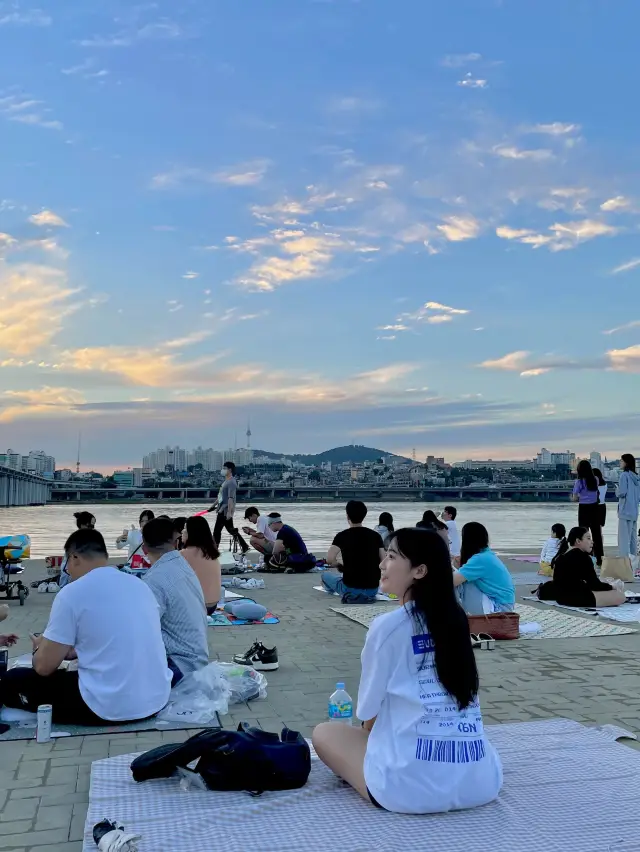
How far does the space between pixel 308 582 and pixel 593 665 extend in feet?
21.7

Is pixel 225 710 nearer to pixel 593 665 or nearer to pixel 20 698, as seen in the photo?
pixel 20 698

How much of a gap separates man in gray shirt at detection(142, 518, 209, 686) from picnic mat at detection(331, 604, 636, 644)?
11.5ft

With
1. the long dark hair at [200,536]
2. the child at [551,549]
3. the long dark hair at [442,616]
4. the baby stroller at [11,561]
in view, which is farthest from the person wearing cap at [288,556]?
the long dark hair at [442,616]

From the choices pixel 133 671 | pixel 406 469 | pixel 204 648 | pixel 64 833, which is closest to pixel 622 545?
pixel 204 648

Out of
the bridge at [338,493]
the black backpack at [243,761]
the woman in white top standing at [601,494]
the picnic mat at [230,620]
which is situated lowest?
the bridge at [338,493]

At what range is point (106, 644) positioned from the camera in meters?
4.66

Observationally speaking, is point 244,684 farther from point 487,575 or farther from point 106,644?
point 487,575

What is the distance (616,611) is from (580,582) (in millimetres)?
602

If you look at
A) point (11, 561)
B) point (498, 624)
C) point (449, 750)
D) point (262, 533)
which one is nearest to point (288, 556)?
point (262, 533)

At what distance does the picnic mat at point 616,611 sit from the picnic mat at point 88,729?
5.93m

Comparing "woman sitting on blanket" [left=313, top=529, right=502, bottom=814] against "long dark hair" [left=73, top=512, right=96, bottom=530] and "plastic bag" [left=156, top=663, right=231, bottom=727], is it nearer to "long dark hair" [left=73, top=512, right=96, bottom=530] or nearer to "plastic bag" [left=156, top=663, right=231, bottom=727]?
"plastic bag" [left=156, top=663, right=231, bottom=727]

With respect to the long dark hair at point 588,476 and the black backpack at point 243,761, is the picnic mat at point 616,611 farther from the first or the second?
the black backpack at point 243,761

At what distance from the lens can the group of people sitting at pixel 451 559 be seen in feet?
26.4

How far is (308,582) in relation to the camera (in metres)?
12.9
